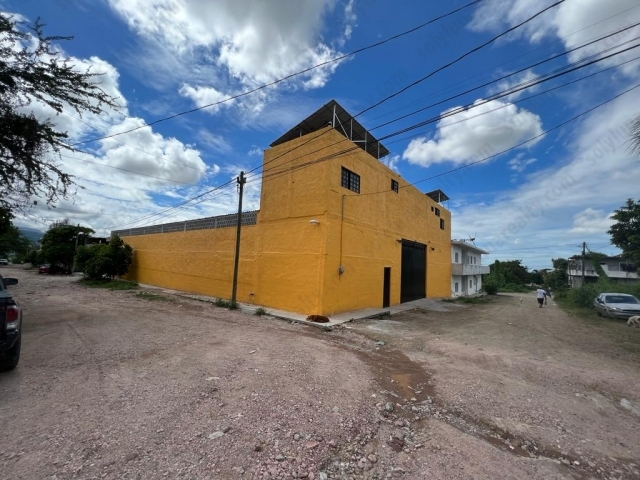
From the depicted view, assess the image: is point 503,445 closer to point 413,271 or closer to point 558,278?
point 413,271

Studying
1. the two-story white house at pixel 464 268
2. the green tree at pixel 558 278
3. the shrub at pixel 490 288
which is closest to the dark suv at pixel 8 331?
the two-story white house at pixel 464 268

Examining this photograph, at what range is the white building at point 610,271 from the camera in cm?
3653

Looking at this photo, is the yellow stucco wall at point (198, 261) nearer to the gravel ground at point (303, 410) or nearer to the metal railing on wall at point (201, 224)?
the metal railing on wall at point (201, 224)

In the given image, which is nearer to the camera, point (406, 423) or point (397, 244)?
point (406, 423)

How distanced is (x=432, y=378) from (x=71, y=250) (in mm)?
40415

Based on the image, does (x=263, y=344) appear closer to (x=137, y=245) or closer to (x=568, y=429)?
(x=568, y=429)

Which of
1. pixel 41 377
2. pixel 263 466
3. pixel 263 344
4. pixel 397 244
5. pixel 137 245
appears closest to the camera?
pixel 263 466

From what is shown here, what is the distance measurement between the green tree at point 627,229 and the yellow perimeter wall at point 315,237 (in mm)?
21588

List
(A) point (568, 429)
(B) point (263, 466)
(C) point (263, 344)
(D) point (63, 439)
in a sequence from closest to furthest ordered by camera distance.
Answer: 1. (B) point (263, 466)
2. (D) point (63, 439)
3. (A) point (568, 429)
4. (C) point (263, 344)

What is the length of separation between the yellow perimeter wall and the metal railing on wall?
44 centimetres

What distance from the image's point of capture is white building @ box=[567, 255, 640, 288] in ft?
120

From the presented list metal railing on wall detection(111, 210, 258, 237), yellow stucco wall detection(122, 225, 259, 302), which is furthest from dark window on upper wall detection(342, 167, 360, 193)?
yellow stucco wall detection(122, 225, 259, 302)

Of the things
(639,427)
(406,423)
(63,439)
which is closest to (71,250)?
Answer: (63,439)

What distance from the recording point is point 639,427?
3648mm
